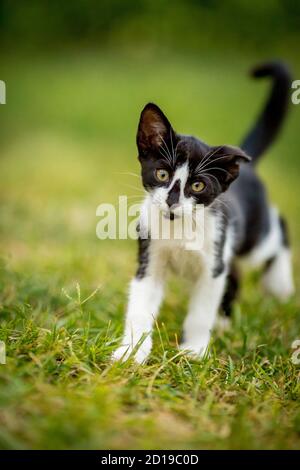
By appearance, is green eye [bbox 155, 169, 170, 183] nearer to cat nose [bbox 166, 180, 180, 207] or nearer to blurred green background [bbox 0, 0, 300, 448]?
cat nose [bbox 166, 180, 180, 207]

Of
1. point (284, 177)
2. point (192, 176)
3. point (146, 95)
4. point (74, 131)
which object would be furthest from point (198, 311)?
point (146, 95)

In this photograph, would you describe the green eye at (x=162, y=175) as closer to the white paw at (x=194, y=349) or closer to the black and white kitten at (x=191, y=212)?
the black and white kitten at (x=191, y=212)

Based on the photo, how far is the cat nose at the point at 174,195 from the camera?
2365mm

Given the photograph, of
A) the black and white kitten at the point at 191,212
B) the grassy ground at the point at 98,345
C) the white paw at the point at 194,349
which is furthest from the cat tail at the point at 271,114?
the white paw at the point at 194,349

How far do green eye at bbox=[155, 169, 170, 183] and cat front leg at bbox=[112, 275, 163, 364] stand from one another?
522 mm

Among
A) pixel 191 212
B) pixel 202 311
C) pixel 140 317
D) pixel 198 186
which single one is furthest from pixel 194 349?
pixel 198 186

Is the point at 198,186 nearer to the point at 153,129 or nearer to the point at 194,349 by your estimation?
the point at 153,129

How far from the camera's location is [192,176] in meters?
2.42

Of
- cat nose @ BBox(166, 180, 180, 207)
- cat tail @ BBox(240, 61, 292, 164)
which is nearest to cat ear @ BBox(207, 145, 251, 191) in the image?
cat nose @ BBox(166, 180, 180, 207)

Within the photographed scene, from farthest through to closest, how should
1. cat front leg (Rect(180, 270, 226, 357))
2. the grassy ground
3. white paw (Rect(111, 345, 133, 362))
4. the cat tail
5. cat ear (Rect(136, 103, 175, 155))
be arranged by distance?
1. the cat tail
2. cat front leg (Rect(180, 270, 226, 357))
3. cat ear (Rect(136, 103, 175, 155))
4. white paw (Rect(111, 345, 133, 362))
5. the grassy ground

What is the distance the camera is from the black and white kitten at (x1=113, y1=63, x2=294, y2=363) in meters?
→ 2.42

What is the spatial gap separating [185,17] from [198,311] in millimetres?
12603

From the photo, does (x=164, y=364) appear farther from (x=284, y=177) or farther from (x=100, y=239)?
(x=284, y=177)

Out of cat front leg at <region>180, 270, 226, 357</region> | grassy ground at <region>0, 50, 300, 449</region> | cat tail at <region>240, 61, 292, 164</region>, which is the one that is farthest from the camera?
cat tail at <region>240, 61, 292, 164</region>
